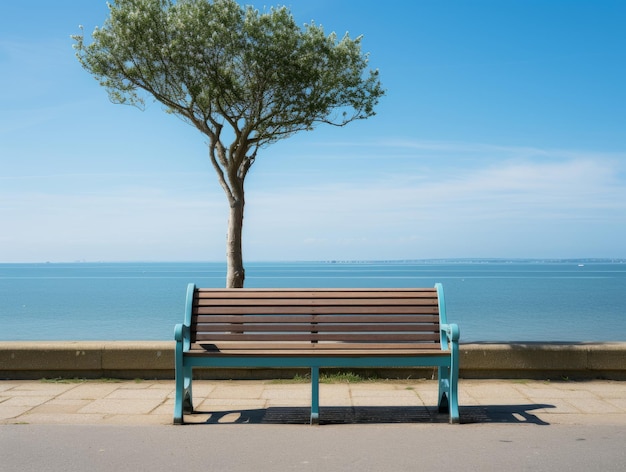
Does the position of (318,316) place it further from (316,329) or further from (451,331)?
(451,331)

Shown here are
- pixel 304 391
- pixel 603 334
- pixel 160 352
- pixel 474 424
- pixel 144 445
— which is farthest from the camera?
pixel 603 334

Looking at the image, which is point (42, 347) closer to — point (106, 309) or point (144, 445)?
point (144, 445)

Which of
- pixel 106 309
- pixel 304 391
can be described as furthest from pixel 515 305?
pixel 304 391

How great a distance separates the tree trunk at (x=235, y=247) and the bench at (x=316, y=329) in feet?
13.9

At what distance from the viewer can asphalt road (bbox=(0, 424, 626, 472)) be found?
434 centimetres

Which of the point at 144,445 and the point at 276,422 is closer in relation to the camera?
the point at 144,445

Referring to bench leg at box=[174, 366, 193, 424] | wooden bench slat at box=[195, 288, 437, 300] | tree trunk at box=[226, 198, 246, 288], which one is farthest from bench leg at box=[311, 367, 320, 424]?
tree trunk at box=[226, 198, 246, 288]

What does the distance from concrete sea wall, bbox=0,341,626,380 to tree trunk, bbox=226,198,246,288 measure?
3.13 meters

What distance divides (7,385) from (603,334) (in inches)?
1185

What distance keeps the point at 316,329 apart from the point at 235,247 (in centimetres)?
463

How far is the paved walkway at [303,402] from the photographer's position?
5.66 m

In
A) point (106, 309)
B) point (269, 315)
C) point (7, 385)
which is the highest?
point (269, 315)

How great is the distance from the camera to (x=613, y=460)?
4.41m

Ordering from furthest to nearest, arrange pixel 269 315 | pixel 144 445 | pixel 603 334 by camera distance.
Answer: pixel 603 334, pixel 269 315, pixel 144 445
